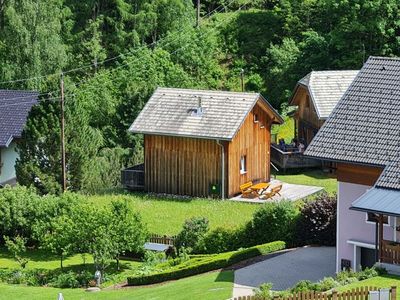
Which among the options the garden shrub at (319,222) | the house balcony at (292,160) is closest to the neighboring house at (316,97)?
the house balcony at (292,160)

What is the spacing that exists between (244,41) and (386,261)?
4682 centimetres

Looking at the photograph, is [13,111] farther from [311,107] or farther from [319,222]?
[319,222]

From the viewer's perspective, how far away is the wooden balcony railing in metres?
33.6

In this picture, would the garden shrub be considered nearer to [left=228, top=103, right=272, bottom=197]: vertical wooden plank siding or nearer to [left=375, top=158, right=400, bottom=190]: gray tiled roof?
[left=375, top=158, right=400, bottom=190]: gray tiled roof

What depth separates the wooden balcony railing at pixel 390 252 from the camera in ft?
110

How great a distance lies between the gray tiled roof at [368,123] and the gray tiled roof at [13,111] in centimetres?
2545

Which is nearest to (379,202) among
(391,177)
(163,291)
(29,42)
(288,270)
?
(391,177)

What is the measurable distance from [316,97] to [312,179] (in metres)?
5.07

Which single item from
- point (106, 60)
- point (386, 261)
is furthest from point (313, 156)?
point (106, 60)

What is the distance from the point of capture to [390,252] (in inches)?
1330

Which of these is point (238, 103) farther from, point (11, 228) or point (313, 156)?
point (313, 156)

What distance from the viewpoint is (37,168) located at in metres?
52.6

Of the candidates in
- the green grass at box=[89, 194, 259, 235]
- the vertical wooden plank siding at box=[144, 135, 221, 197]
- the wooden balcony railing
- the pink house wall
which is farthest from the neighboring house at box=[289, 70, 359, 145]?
the wooden balcony railing

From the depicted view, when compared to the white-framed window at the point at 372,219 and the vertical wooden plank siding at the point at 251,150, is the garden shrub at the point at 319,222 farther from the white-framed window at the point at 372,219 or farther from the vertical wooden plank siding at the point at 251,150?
the vertical wooden plank siding at the point at 251,150
